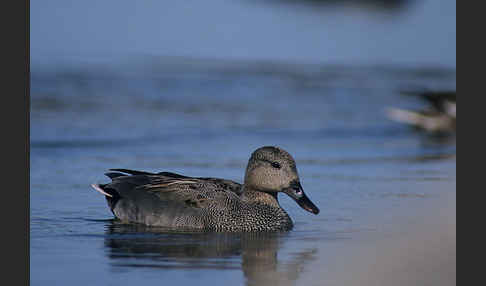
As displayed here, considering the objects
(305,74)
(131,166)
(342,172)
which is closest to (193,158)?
(131,166)

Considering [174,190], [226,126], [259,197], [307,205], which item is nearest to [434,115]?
[226,126]

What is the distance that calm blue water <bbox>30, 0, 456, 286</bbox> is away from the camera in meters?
8.86

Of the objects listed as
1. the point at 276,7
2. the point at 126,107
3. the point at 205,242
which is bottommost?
the point at 205,242

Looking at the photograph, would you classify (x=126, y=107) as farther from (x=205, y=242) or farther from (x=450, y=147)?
(x=205, y=242)

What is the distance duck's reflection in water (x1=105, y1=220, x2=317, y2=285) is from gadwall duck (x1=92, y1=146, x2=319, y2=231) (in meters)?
0.16

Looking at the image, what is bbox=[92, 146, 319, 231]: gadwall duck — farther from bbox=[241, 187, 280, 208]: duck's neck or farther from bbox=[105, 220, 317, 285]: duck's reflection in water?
bbox=[105, 220, 317, 285]: duck's reflection in water

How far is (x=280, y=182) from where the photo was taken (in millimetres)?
10133

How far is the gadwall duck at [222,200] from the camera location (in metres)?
9.98

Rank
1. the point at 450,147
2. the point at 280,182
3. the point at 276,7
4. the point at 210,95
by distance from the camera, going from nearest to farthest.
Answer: the point at 280,182, the point at 450,147, the point at 210,95, the point at 276,7

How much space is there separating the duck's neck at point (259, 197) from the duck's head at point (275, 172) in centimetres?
9

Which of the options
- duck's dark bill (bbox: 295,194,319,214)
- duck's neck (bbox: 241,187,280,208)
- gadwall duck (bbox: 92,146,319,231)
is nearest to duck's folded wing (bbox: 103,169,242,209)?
gadwall duck (bbox: 92,146,319,231)

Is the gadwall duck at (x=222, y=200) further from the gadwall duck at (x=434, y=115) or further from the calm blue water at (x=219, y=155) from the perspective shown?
the gadwall duck at (x=434, y=115)

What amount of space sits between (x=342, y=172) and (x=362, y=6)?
26.4 m

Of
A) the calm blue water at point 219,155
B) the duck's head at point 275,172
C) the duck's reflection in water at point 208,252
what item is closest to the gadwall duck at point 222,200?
the duck's head at point 275,172
